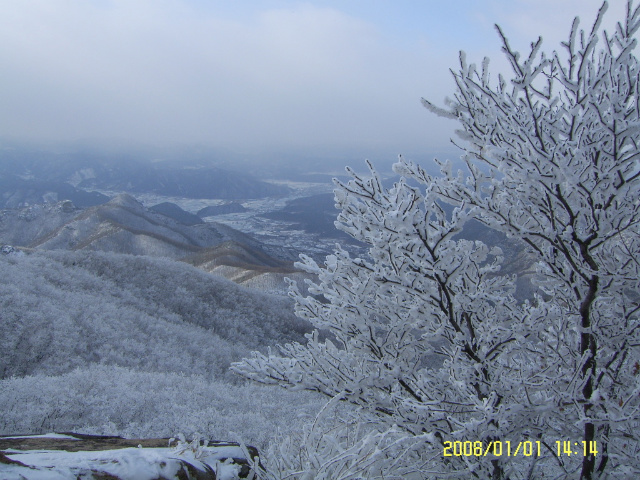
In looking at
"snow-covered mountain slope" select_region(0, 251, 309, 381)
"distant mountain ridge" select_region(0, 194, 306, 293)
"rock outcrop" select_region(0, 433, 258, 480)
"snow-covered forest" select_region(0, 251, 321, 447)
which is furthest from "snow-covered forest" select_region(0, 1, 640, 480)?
"distant mountain ridge" select_region(0, 194, 306, 293)

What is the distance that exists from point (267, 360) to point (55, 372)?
643 inches

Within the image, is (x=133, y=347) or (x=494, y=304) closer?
(x=494, y=304)

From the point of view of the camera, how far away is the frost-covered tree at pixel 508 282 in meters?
4.04

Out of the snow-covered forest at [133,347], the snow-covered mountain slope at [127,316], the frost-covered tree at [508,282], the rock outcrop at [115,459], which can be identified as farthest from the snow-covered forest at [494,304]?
the snow-covered mountain slope at [127,316]

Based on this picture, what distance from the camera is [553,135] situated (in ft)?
14.5

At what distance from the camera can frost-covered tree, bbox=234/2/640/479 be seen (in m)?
4.04

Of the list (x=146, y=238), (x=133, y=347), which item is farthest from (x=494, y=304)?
(x=146, y=238)

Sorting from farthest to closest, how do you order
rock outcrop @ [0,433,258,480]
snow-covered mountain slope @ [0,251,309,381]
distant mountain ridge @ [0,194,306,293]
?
distant mountain ridge @ [0,194,306,293]
snow-covered mountain slope @ [0,251,309,381]
rock outcrop @ [0,433,258,480]

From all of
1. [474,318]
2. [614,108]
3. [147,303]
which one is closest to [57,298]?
[147,303]

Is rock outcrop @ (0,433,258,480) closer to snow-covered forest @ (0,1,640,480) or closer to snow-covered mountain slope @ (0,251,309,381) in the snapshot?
snow-covered forest @ (0,1,640,480)

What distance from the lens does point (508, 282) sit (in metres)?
5.48

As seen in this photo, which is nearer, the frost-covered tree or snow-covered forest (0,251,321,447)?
the frost-covered tree

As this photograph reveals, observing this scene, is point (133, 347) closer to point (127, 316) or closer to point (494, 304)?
point (127, 316)

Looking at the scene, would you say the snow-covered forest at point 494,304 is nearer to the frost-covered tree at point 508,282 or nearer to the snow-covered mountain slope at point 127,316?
the frost-covered tree at point 508,282
